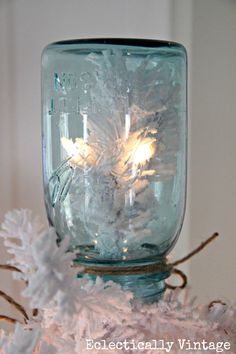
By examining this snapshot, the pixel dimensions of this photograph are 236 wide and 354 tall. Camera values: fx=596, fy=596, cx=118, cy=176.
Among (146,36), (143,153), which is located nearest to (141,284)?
(143,153)

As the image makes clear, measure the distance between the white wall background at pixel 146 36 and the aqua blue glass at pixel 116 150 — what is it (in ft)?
0.87

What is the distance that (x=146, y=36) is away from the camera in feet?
2.92

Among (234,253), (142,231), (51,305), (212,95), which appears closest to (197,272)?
(234,253)

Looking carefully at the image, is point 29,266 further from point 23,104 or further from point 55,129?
point 23,104

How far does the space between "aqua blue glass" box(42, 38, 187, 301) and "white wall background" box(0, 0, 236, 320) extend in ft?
0.87

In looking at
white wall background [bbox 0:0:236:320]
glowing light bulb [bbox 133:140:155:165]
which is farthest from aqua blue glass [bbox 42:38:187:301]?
white wall background [bbox 0:0:236:320]

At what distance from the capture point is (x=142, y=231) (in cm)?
60

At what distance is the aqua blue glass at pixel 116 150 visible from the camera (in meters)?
→ 0.58

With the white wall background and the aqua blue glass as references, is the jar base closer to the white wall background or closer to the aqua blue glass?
the aqua blue glass

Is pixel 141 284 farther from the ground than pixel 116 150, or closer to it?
closer to it

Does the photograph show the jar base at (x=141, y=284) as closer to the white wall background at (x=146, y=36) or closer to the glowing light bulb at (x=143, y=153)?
the glowing light bulb at (x=143, y=153)

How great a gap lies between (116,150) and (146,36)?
363 mm

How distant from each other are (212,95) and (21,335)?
1.85ft

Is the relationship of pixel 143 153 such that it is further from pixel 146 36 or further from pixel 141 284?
pixel 146 36
